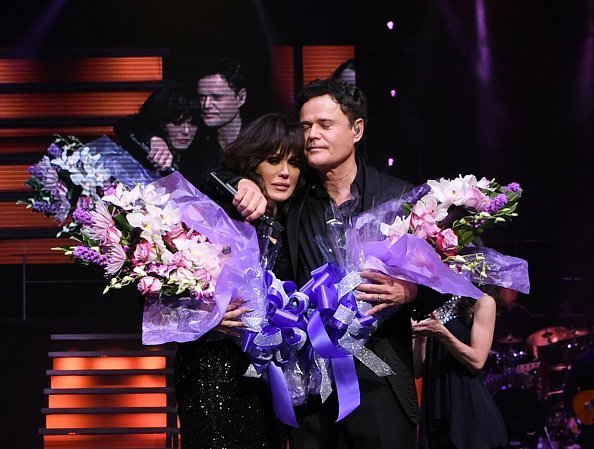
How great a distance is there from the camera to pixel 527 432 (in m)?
5.76

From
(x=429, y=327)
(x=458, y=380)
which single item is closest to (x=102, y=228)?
(x=429, y=327)

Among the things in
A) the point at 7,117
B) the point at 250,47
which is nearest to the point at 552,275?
the point at 250,47

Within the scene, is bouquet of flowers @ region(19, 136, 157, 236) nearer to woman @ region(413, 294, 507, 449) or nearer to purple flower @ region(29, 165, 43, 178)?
purple flower @ region(29, 165, 43, 178)

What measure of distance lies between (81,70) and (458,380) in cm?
279

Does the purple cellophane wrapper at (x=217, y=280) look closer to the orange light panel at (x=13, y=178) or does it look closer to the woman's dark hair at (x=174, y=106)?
the woman's dark hair at (x=174, y=106)

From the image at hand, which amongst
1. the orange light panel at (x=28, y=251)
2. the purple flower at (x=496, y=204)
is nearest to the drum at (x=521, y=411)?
the orange light panel at (x=28, y=251)

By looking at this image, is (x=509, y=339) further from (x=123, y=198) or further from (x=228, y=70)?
(x=123, y=198)

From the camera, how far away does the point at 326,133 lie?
2961mm

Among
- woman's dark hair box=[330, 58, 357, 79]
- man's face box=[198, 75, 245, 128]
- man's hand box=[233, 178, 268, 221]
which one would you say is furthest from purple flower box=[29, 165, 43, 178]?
man's hand box=[233, 178, 268, 221]

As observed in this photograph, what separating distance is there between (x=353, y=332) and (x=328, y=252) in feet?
0.75

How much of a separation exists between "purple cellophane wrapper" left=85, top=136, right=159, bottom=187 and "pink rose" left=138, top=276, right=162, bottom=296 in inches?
110

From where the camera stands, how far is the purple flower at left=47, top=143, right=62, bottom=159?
17.2 ft

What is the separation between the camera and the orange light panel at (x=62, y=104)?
5324mm

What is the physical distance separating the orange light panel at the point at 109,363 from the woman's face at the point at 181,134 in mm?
1144
